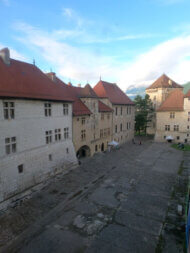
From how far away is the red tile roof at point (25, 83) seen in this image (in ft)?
46.0

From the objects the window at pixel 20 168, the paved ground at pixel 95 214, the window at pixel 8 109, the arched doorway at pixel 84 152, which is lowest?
the paved ground at pixel 95 214

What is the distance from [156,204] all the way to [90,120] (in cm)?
1611

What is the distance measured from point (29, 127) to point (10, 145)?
8.40 feet

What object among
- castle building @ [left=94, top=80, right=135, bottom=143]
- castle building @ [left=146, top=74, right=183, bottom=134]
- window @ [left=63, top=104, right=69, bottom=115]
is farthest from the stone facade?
window @ [left=63, top=104, right=69, bottom=115]

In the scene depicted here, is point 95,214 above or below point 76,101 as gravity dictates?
below

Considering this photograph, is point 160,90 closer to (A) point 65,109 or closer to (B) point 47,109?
(A) point 65,109

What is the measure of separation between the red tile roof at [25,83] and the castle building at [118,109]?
52.1 ft

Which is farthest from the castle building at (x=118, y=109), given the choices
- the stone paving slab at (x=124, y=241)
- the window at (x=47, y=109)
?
the stone paving slab at (x=124, y=241)

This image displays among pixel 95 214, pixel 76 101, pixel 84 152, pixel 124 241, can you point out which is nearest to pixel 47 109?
pixel 76 101

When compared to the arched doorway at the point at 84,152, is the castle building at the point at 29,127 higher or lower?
higher

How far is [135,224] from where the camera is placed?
1114 cm

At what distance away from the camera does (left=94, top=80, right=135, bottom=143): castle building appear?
3453cm

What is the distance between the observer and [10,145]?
1380 centimetres

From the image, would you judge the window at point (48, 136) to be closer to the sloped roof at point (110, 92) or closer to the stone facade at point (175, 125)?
the sloped roof at point (110, 92)
